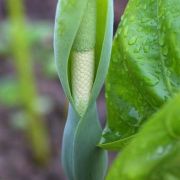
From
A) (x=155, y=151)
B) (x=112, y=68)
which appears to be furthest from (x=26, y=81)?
(x=155, y=151)

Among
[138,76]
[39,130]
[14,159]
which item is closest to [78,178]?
[138,76]

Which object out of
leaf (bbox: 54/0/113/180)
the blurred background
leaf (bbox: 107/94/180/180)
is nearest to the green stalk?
the blurred background

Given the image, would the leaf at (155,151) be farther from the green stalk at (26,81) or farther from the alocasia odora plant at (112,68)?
the green stalk at (26,81)

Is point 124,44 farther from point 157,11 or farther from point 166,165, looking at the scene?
point 166,165

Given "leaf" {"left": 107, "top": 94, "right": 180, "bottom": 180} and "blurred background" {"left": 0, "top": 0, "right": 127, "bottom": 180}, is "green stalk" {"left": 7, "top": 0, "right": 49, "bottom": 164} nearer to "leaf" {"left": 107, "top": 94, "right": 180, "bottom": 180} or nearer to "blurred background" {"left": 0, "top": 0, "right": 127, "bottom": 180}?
"blurred background" {"left": 0, "top": 0, "right": 127, "bottom": 180}

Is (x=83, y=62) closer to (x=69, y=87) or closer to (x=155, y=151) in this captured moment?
(x=69, y=87)

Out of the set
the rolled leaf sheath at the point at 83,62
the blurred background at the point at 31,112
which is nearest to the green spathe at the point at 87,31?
the rolled leaf sheath at the point at 83,62

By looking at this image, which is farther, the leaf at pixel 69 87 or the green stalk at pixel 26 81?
the green stalk at pixel 26 81
